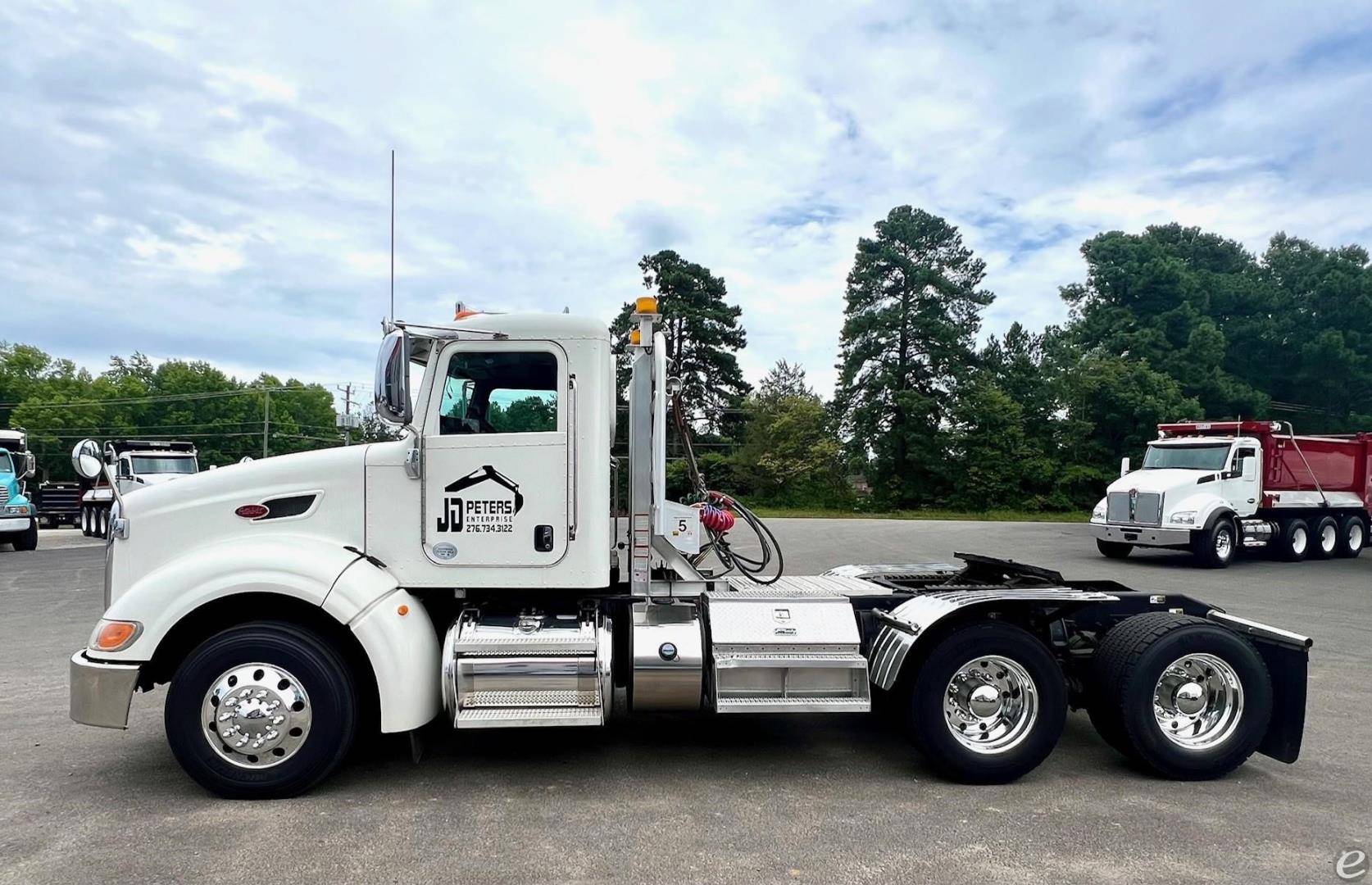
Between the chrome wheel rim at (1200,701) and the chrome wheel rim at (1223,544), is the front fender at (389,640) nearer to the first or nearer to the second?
the chrome wheel rim at (1200,701)

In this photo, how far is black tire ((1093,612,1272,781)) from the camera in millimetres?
4941

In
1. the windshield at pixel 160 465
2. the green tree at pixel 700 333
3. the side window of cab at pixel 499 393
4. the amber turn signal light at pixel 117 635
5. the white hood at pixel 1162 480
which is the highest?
Result: the green tree at pixel 700 333

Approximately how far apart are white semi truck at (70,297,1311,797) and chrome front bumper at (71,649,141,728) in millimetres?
13

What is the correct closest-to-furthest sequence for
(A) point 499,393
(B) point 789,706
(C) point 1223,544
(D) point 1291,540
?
(B) point 789,706 → (A) point 499,393 → (C) point 1223,544 → (D) point 1291,540

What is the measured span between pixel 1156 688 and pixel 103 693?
5.98 metres

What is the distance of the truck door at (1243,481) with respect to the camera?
18.2 meters

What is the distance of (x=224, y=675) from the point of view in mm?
4562

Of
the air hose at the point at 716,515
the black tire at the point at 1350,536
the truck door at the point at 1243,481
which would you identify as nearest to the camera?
the air hose at the point at 716,515

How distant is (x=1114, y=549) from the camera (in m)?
19.7

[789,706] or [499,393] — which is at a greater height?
[499,393]

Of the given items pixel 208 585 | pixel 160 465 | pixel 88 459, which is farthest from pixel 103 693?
pixel 160 465

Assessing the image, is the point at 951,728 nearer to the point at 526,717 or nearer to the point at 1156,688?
the point at 1156,688

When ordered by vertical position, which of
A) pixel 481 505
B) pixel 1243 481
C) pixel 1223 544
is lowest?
pixel 1223 544

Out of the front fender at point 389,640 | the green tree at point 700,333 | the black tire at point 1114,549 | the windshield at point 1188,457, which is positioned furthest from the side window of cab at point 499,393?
the windshield at point 1188,457
